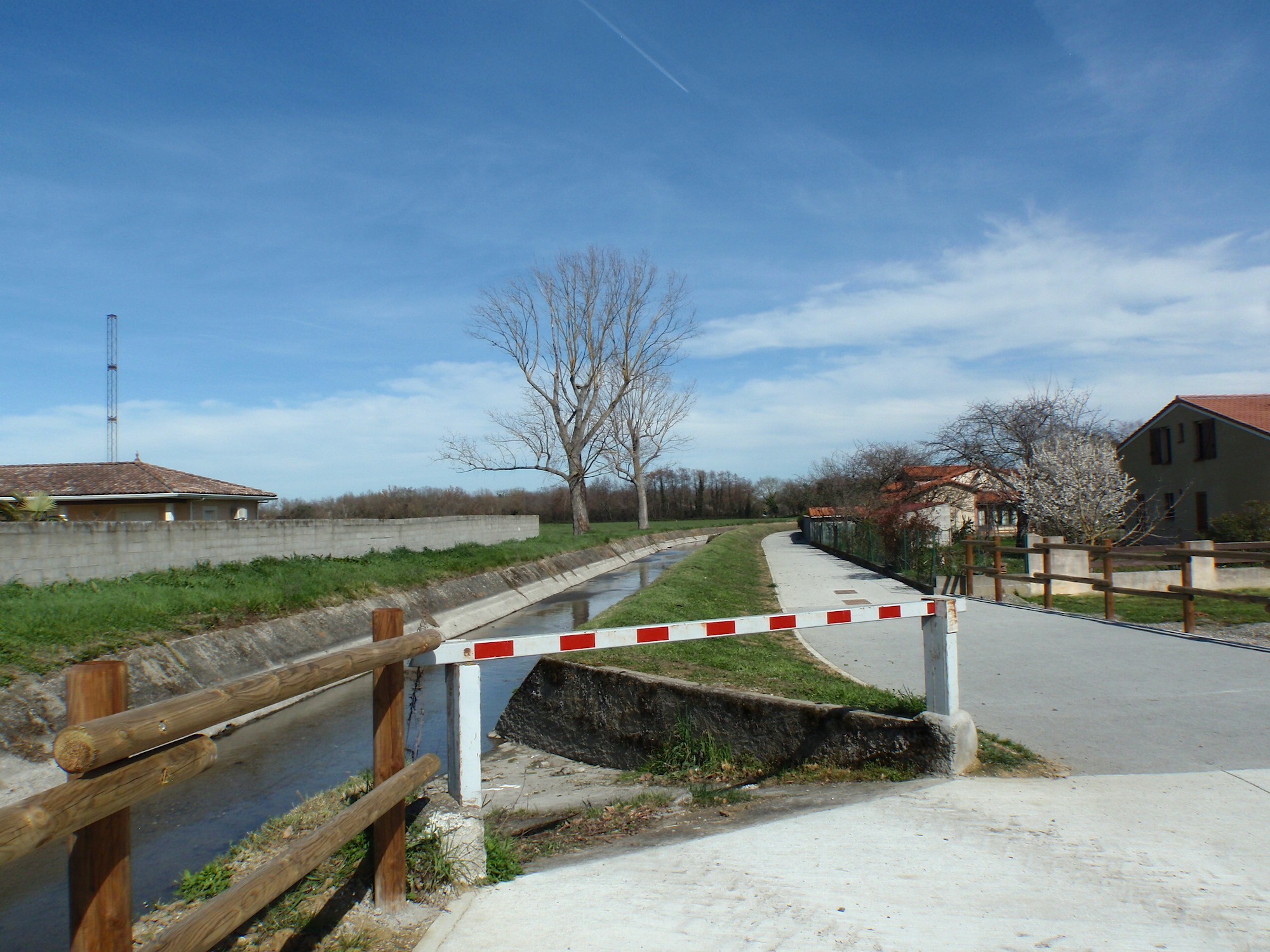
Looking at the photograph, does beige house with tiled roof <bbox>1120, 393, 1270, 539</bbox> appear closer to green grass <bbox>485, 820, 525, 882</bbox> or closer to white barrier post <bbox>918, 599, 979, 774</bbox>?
white barrier post <bbox>918, 599, 979, 774</bbox>

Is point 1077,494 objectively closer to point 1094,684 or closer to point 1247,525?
point 1247,525

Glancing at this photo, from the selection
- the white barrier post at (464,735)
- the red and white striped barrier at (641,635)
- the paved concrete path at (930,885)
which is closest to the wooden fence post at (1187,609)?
the paved concrete path at (930,885)

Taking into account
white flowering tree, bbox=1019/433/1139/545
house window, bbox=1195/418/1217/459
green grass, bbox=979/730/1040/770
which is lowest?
green grass, bbox=979/730/1040/770

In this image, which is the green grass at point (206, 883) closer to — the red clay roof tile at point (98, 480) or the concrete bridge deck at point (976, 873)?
the concrete bridge deck at point (976, 873)

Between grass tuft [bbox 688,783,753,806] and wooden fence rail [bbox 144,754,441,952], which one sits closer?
wooden fence rail [bbox 144,754,441,952]

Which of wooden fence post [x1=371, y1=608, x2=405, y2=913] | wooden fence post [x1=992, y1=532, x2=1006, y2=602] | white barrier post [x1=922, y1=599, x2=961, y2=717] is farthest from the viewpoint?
wooden fence post [x1=992, y1=532, x2=1006, y2=602]

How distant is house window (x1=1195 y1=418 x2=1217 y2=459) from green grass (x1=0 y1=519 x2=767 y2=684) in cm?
2923

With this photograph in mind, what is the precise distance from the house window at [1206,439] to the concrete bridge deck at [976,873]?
32597 mm

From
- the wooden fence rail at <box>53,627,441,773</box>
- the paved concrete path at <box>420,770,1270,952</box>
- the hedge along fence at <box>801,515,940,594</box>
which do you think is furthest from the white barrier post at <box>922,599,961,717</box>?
the hedge along fence at <box>801,515,940,594</box>

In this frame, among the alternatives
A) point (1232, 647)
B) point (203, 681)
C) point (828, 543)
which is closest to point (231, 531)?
point (203, 681)

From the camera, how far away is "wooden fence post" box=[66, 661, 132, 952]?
7.75 ft

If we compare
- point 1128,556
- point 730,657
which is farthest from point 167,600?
point 1128,556

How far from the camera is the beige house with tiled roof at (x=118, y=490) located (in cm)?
2911

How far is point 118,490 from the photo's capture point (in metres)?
29.3
